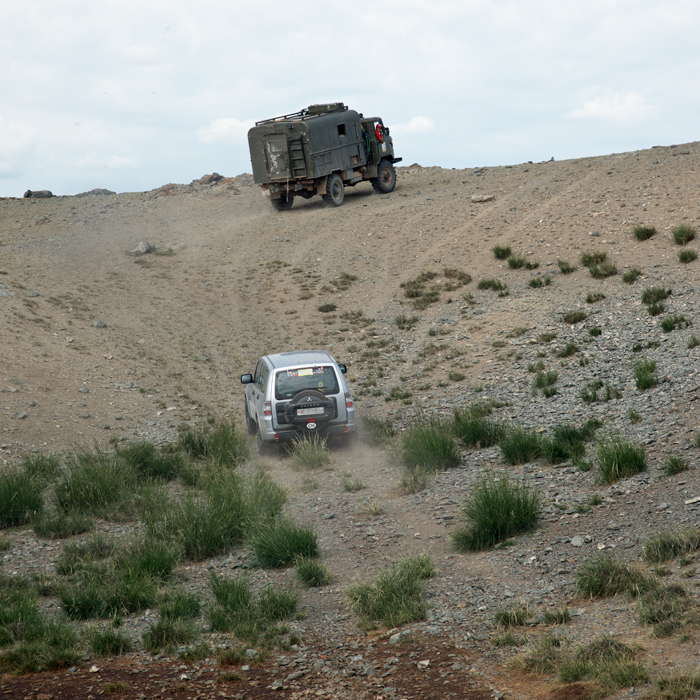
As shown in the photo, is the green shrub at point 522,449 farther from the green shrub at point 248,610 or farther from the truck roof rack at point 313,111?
the truck roof rack at point 313,111

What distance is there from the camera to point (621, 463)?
954cm

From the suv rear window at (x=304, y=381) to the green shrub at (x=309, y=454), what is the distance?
869mm

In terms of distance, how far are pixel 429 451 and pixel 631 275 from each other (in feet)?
35.8

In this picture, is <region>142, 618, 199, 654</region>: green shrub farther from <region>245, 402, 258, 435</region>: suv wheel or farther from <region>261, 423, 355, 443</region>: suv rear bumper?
<region>245, 402, 258, 435</region>: suv wheel

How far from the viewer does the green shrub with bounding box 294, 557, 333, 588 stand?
7.93 m

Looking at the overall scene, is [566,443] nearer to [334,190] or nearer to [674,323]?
[674,323]

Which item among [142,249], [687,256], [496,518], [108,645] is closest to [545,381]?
[687,256]

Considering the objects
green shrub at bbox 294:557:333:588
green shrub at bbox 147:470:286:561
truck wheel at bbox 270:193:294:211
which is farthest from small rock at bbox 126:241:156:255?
green shrub at bbox 294:557:333:588

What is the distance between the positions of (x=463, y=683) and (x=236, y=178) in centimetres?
3816

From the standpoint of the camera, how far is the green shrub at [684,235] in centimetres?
2044

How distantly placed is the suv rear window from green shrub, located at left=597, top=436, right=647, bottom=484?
506cm

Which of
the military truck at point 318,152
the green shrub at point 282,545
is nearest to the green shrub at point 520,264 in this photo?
Result: the military truck at point 318,152

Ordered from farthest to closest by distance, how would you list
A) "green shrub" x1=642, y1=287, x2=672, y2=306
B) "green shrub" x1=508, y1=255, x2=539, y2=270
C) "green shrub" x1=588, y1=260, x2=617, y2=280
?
"green shrub" x1=508, y1=255, x2=539, y2=270
"green shrub" x1=588, y1=260, x2=617, y2=280
"green shrub" x1=642, y1=287, x2=672, y2=306

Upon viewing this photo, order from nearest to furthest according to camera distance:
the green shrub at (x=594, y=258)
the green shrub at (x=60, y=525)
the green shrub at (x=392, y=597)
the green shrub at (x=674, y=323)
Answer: the green shrub at (x=392, y=597) < the green shrub at (x=60, y=525) < the green shrub at (x=674, y=323) < the green shrub at (x=594, y=258)
